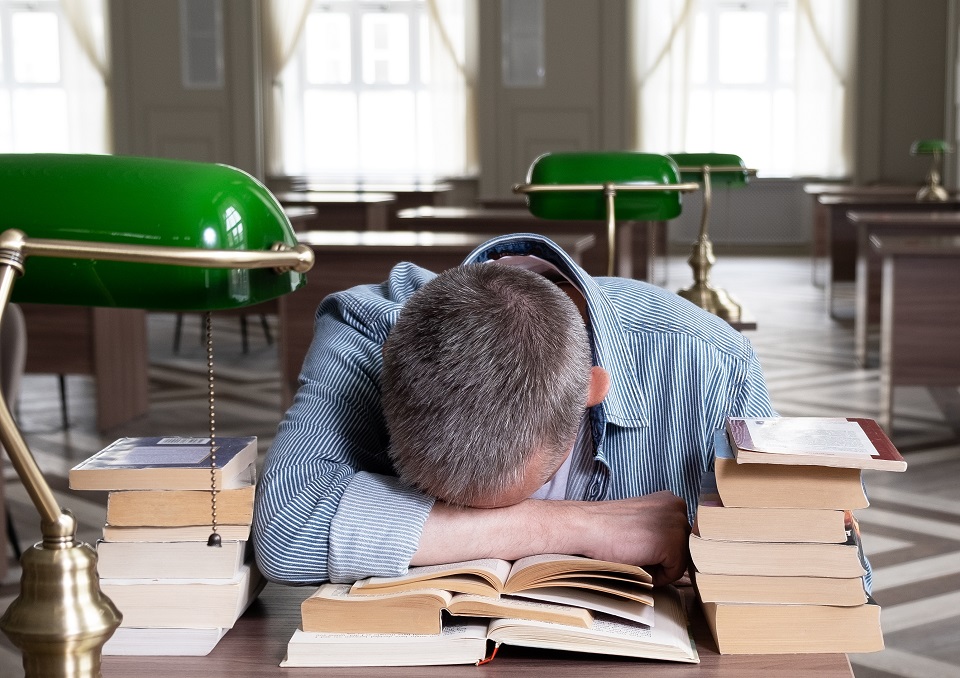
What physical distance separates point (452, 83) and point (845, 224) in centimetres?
525

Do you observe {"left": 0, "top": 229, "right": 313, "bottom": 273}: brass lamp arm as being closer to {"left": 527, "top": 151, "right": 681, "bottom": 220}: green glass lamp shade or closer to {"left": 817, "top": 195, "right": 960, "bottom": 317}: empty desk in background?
{"left": 527, "top": 151, "right": 681, "bottom": 220}: green glass lamp shade

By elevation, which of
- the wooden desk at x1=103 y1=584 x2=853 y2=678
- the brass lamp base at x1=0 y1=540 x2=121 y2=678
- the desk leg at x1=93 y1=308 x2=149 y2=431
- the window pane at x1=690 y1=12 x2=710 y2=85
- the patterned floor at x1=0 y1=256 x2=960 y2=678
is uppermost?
the window pane at x1=690 y1=12 x2=710 y2=85

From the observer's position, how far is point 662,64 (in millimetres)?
12008

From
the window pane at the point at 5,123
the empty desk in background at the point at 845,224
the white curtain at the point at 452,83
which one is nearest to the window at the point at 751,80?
the white curtain at the point at 452,83

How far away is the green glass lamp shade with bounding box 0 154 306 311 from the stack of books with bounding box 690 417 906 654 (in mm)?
508

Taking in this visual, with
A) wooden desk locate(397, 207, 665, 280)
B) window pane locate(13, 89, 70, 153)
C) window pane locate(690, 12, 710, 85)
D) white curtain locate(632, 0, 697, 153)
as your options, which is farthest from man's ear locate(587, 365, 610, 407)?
window pane locate(13, 89, 70, 153)

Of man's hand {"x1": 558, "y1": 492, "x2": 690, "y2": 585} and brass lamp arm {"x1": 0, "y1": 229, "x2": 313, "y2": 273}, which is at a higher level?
brass lamp arm {"x1": 0, "y1": 229, "x2": 313, "y2": 273}

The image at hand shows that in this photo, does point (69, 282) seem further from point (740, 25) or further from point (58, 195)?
point (740, 25)

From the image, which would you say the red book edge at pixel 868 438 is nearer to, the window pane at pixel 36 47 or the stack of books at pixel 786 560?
the stack of books at pixel 786 560

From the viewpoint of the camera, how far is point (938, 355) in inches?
190

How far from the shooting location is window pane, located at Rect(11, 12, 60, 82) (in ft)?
40.3

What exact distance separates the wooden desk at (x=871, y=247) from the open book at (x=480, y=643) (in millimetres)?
5189

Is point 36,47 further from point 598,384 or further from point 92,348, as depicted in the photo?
point 598,384

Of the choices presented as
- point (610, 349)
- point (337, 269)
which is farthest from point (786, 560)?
point (337, 269)
